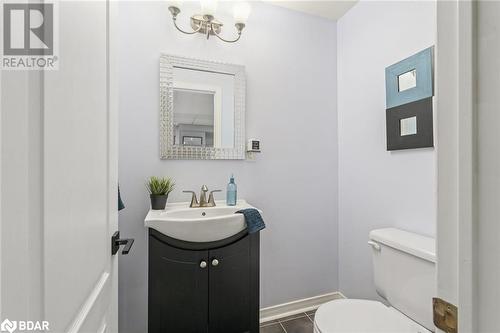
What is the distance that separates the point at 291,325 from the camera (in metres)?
1.68

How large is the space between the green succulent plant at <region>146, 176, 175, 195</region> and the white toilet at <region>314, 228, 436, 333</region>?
1.07 meters

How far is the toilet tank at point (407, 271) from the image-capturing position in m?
1.04

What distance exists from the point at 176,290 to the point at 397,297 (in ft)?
3.73

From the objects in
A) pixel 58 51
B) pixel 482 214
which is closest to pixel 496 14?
pixel 482 214

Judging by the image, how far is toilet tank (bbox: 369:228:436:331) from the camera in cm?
104

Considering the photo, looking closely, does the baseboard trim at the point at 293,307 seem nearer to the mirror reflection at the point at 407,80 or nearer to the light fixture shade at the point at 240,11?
the mirror reflection at the point at 407,80

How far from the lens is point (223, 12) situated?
5.45ft

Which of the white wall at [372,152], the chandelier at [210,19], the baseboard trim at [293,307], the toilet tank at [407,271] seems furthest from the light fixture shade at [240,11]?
the baseboard trim at [293,307]

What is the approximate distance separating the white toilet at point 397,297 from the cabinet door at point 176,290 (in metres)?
0.60

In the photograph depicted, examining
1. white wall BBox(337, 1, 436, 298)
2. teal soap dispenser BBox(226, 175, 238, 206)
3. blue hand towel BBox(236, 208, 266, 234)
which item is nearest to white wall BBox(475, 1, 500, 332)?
blue hand towel BBox(236, 208, 266, 234)

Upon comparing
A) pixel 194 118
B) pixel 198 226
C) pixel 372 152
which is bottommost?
pixel 198 226

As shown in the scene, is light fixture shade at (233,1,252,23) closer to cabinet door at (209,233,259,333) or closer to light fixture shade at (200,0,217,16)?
light fixture shade at (200,0,217,16)

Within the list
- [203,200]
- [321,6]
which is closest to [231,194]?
[203,200]

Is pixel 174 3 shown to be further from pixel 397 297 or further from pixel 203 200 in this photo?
pixel 397 297
